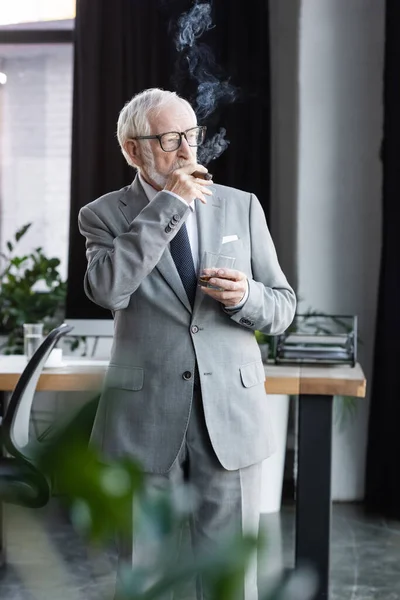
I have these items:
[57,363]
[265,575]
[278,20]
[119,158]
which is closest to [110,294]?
[57,363]

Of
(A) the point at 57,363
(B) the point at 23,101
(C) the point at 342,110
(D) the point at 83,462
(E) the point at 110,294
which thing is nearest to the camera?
(D) the point at 83,462

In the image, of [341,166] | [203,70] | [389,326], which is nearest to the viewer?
[389,326]

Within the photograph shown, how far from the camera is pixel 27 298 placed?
449cm

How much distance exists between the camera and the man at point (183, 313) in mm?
1808

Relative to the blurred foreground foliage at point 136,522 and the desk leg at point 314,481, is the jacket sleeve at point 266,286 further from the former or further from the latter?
the blurred foreground foliage at point 136,522

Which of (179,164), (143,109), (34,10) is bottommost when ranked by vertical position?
(179,164)

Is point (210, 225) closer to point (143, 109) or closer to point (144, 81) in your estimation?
point (143, 109)

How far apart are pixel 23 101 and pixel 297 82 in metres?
1.55

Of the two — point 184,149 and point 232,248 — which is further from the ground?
point 184,149

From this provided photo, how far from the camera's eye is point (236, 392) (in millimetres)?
1879

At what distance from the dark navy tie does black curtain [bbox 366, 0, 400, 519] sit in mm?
2222

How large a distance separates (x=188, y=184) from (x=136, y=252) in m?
0.17

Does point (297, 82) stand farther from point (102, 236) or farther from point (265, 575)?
point (265, 575)

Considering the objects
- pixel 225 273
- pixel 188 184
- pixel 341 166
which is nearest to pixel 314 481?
pixel 225 273
